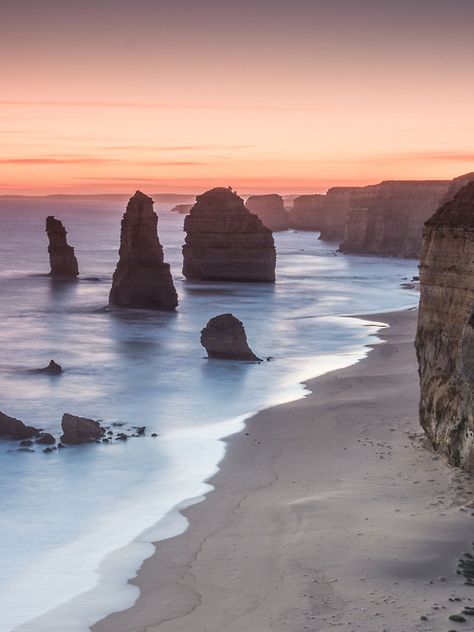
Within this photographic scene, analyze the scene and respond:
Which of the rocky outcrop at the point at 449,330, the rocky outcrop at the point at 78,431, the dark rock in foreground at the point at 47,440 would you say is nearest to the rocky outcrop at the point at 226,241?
the rocky outcrop at the point at 78,431

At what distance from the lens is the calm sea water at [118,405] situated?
1830cm

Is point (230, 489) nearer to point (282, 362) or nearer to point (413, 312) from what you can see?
point (282, 362)

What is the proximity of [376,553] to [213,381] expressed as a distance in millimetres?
23817

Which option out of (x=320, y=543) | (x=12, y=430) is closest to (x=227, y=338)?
(x=12, y=430)

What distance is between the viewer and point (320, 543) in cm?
1764

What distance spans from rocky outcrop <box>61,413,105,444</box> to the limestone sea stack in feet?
123

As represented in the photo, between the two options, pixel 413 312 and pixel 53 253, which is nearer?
pixel 413 312

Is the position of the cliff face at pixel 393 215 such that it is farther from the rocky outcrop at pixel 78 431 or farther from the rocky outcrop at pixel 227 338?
the rocky outcrop at pixel 78 431

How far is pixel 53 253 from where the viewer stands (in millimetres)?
99125

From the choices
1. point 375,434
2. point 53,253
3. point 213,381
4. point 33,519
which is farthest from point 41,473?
point 53,253

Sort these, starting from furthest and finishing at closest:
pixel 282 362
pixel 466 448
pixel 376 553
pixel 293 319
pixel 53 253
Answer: pixel 53 253, pixel 293 319, pixel 282 362, pixel 466 448, pixel 376 553

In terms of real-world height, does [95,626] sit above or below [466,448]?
below

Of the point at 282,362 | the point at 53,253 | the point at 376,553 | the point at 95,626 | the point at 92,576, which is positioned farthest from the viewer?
the point at 53,253

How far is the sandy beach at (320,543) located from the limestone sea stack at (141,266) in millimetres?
39690
